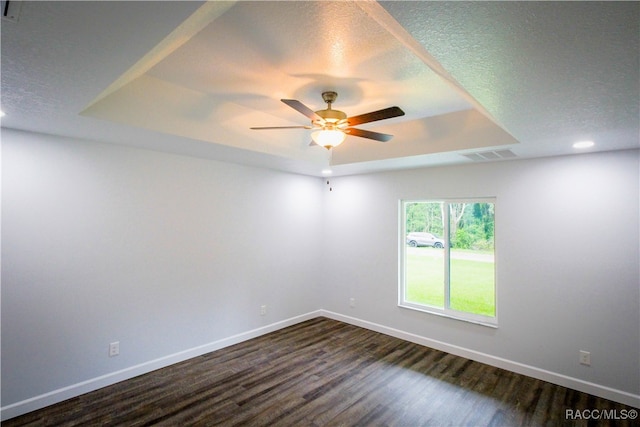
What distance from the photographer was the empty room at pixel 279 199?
1.42 metres

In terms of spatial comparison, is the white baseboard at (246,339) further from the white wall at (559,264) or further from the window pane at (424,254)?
the window pane at (424,254)

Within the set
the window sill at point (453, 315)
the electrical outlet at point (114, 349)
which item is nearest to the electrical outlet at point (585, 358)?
the window sill at point (453, 315)

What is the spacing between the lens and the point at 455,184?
4.00m

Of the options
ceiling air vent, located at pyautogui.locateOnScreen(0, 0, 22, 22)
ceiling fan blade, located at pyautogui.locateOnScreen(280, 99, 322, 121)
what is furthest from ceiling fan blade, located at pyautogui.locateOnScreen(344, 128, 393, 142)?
ceiling air vent, located at pyautogui.locateOnScreen(0, 0, 22, 22)

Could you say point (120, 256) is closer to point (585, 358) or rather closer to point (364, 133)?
point (364, 133)

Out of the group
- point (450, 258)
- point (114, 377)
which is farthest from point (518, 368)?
point (114, 377)

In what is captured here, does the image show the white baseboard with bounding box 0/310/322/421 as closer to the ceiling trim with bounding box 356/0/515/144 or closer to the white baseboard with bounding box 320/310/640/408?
the white baseboard with bounding box 320/310/640/408

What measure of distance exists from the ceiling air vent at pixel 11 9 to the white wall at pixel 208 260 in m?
2.08

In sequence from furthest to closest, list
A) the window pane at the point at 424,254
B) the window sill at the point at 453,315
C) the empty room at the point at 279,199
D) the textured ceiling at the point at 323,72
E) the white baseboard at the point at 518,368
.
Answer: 1. the window pane at the point at 424,254
2. the window sill at the point at 453,315
3. the white baseboard at the point at 518,368
4. the empty room at the point at 279,199
5. the textured ceiling at the point at 323,72

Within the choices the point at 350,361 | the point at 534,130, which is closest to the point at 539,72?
the point at 534,130

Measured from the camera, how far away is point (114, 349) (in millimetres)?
3119

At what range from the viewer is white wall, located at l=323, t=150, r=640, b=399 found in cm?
295

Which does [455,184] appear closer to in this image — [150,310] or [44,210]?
[150,310]

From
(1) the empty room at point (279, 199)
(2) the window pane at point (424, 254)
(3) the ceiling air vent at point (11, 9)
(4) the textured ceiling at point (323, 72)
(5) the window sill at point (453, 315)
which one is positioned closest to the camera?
(3) the ceiling air vent at point (11, 9)
